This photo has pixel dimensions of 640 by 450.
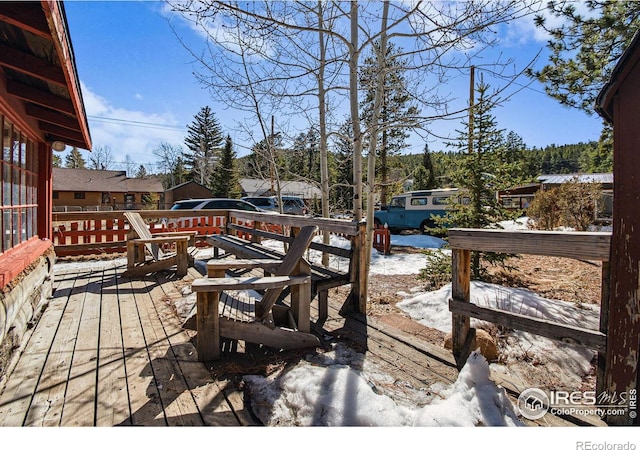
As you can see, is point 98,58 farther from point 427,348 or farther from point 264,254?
point 427,348

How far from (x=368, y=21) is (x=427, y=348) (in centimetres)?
445

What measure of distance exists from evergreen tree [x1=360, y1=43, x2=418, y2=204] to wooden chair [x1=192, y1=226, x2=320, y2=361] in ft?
7.79

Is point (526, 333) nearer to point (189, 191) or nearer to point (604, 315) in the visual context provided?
point (604, 315)

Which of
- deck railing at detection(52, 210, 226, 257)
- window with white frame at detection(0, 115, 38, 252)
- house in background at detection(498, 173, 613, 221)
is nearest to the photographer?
window with white frame at detection(0, 115, 38, 252)

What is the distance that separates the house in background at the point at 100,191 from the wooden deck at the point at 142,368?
27771 millimetres

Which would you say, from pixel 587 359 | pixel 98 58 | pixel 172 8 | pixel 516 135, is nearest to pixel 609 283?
pixel 587 359

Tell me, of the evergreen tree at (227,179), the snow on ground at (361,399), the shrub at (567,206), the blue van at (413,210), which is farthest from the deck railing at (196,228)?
the evergreen tree at (227,179)

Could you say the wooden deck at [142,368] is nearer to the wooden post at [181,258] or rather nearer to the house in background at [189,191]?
the wooden post at [181,258]

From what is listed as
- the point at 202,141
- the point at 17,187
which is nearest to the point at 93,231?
the point at 17,187

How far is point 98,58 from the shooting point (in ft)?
15.3

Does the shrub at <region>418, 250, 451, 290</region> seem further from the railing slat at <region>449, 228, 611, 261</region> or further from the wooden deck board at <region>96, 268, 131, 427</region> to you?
the wooden deck board at <region>96, 268, 131, 427</region>

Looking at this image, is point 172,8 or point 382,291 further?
point 382,291

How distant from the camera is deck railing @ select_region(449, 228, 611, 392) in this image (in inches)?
64.4

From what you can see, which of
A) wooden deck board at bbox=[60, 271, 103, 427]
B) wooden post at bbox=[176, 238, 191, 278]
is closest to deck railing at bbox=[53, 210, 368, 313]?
wooden post at bbox=[176, 238, 191, 278]
